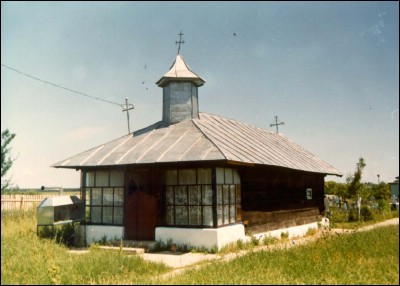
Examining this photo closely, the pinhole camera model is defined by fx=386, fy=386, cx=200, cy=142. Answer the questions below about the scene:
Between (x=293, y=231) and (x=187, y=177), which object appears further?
(x=293, y=231)

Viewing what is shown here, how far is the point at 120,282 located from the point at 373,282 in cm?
467

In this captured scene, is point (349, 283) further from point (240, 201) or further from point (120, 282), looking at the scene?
point (240, 201)

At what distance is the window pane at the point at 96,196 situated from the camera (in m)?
14.0

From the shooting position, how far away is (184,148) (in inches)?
503

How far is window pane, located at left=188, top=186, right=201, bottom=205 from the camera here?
12.4m

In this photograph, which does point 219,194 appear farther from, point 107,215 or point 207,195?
point 107,215

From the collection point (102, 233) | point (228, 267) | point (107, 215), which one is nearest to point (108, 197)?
point (107, 215)

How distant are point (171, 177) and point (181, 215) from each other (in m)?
1.30

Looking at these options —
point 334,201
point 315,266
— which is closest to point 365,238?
point 315,266

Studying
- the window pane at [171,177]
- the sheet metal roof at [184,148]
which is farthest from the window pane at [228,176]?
the window pane at [171,177]

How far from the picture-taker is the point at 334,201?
1243 inches

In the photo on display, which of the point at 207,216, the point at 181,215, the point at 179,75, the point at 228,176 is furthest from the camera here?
the point at 179,75

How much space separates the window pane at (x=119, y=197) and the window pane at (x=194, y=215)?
107 inches

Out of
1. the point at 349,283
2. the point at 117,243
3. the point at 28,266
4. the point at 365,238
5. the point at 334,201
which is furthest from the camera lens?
the point at 334,201
